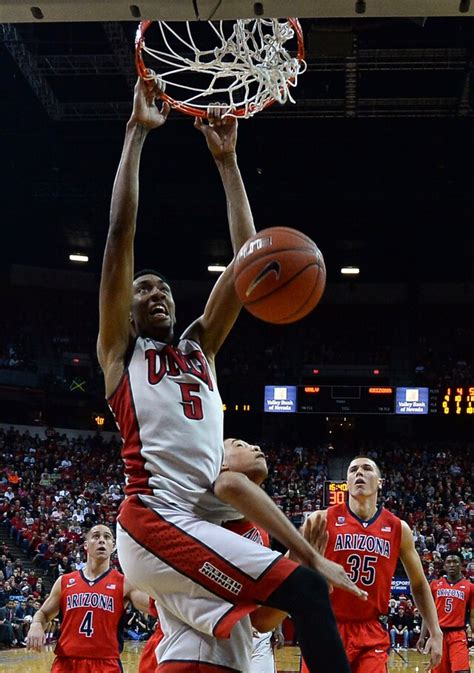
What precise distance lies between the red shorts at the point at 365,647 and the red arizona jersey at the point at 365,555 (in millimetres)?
63

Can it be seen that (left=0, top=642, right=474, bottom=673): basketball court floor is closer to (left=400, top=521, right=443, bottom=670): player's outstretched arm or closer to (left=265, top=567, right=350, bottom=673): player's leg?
(left=400, top=521, right=443, bottom=670): player's outstretched arm

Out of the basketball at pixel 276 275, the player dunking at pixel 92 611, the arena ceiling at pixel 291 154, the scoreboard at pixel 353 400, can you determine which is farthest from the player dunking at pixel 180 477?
the scoreboard at pixel 353 400

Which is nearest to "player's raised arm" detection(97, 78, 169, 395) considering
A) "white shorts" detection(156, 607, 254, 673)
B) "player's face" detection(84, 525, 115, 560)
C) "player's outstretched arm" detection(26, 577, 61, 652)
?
"white shorts" detection(156, 607, 254, 673)

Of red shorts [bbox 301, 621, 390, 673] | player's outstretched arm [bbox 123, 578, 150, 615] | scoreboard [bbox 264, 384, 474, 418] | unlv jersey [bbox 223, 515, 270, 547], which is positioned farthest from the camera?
scoreboard [bbox 264, 384, 474, 418]

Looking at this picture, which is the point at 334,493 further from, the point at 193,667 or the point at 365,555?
the point at 193,667

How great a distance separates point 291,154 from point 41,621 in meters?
19.6

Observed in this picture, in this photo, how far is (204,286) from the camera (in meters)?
33.0

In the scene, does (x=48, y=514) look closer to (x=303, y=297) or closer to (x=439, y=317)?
(x=439, y=317)

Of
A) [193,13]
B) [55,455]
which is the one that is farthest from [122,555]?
[55,455]

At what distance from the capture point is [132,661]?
15406mm

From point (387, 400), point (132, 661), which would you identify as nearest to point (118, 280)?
point (132, 661)

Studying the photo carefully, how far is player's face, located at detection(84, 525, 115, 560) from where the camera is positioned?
7.47 meters

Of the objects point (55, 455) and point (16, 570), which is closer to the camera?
point (16, 570)

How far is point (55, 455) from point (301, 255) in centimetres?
2608
